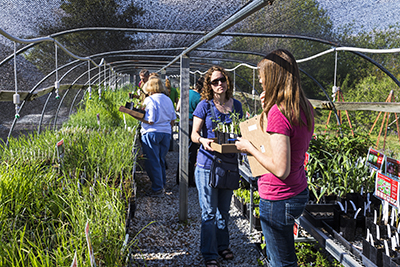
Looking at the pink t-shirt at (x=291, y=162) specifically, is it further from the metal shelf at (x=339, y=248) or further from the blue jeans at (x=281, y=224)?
the metal shelf at (x=339, y=248)

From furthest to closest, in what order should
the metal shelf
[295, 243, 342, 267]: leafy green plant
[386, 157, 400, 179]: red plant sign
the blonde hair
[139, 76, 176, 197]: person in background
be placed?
the blonde hair < [139, 76, 176, 197]: person in background < [295, 243, 342, 267]: leafy green plant < [386, 157, 400, 179]: red plant sign < the metal shelf

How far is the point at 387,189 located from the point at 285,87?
1.08 metres

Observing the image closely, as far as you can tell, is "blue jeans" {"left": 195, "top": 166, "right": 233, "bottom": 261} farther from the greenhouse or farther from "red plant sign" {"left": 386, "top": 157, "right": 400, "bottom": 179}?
"red plant sign" {"left": 386, "top": 157, "right": 400, "bottom": 179}

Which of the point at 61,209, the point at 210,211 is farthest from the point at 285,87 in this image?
the point at 61,209

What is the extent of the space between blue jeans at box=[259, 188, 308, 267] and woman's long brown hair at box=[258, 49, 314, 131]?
15.3 inches

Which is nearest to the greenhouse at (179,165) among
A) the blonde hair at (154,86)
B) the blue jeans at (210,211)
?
the blue jeans at (210,211)

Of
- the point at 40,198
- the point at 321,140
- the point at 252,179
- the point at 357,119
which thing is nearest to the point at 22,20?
the point at 40,198

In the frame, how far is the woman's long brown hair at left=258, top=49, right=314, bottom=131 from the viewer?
1499mm

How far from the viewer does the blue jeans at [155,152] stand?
425 centimetres

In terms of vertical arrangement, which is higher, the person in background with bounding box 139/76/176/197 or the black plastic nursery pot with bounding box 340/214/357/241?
the person in background with bounding box 139/76/176/197

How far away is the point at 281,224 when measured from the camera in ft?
5.20

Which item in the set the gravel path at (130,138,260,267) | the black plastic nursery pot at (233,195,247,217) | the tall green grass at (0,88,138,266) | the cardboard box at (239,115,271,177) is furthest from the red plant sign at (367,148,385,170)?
the tall green grass at (0,88,138,266)

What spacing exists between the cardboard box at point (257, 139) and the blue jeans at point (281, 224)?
17 centimetres

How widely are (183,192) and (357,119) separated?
854 cm
